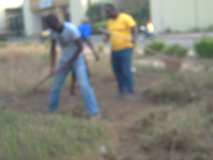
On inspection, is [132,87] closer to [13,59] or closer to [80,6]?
[13,59]

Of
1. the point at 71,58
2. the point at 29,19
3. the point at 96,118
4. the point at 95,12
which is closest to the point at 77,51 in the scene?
the point at 71,58

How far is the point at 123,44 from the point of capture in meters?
9.24

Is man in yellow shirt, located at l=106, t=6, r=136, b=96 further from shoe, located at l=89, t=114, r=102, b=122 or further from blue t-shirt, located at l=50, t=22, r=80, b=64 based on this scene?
shoe, located at l=89, t=114, r=102, b=122

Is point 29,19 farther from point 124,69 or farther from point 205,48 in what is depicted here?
point 124,69

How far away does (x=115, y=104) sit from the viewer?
866 cm

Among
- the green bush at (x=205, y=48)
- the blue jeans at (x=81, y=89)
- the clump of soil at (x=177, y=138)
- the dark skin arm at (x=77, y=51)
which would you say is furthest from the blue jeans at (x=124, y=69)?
the green bush at (x=205, y=48)

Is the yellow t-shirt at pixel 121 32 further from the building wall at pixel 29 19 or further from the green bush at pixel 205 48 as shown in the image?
the building wall at pixel 29 19

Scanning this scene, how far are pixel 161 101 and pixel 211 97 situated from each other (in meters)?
0.81

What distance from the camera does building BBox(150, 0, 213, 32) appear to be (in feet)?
120

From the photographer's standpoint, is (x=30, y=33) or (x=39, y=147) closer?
(x=39, y=147)

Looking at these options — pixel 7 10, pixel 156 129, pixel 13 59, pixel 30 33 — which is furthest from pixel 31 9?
pixel 156 129

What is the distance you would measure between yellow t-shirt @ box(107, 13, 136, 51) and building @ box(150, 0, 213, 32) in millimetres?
27466

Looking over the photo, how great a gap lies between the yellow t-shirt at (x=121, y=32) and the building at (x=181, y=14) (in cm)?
2747

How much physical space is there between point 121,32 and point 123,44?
18 cm
